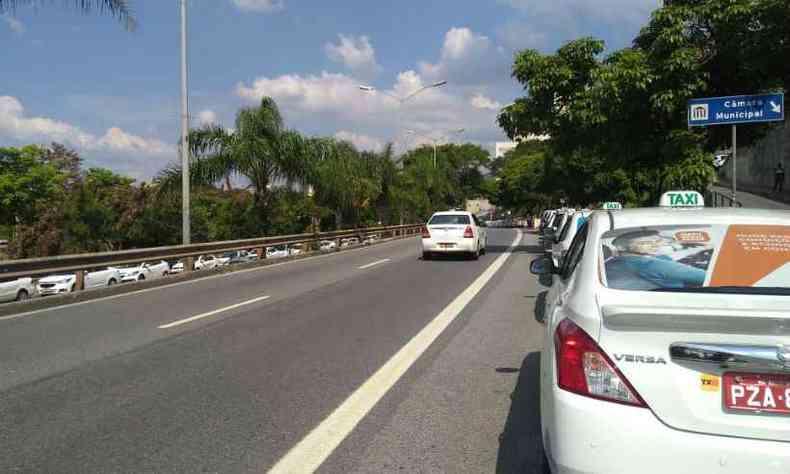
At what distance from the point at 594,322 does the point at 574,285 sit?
486 mm

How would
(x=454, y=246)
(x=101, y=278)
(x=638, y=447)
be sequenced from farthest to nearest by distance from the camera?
1. (x=101, y=278)
2. (x=454, y=246)
3. (x=638, y=447)

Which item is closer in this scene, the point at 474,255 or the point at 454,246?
the point at 454,246

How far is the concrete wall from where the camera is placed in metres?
34.2

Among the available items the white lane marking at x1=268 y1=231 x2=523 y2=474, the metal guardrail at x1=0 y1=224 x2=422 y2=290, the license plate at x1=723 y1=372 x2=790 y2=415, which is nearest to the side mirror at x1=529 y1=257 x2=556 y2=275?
the white lane marking at x1=268 y1=231 x2=523 y2=474

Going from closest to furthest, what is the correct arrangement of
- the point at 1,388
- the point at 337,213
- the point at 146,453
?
1. the point at 146,453
2. the point at 1,388
3. the point at 337,213

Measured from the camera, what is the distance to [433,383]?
6016 mm

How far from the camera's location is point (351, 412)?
202 inches

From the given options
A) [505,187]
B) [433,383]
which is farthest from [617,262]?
[505,187]

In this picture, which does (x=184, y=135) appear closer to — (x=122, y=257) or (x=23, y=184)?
(x=122, y=257)

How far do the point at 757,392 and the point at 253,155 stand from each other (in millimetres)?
21645

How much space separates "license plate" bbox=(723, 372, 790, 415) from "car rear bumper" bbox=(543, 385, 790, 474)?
5.2 inches

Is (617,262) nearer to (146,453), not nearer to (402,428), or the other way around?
(402,428)

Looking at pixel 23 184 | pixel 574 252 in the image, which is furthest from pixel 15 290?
pixel 23 184

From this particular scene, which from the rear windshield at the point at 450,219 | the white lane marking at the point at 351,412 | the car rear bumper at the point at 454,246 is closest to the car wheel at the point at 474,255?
the car rear bumper at the point at 454,246
